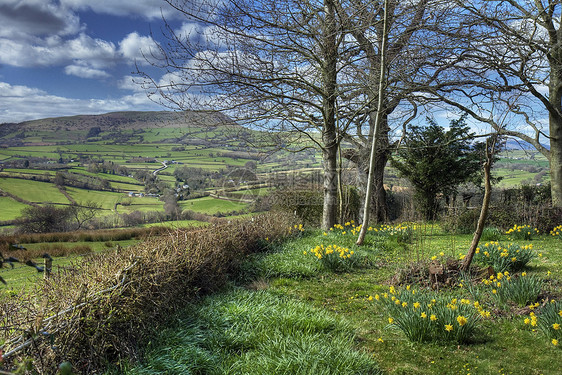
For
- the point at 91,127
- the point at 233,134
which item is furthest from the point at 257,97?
the point at 91,127

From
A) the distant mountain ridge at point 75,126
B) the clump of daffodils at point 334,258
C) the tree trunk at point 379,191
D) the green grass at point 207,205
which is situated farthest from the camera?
the distant mountain ridge at point 75,126

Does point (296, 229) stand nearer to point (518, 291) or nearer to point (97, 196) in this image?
point (518, 291)

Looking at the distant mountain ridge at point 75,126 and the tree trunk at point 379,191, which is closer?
the tree trunk at point 379,191

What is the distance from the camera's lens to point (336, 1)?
6.98m

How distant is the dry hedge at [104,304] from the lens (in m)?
2.67

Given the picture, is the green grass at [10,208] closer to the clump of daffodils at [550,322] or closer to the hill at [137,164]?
the hill at [137,164]

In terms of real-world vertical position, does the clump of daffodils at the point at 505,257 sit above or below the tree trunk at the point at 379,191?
below

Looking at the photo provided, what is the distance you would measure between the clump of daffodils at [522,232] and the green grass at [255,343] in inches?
275

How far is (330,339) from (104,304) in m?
2.14

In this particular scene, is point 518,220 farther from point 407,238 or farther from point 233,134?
point 233,134

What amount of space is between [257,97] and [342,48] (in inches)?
96.3

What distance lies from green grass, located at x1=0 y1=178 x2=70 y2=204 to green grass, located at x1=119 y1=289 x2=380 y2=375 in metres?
36.9

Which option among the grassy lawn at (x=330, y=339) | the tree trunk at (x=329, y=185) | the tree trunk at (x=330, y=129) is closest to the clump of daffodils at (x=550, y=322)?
the grassy lawn at (x=330, y=339)

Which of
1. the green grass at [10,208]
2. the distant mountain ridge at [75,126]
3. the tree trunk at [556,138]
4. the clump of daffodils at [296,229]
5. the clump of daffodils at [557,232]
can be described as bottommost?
the green grass at [10,208]
